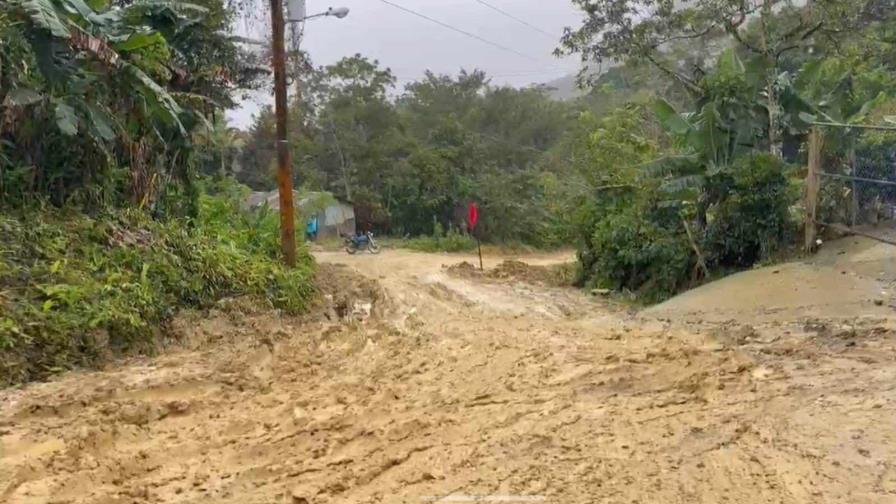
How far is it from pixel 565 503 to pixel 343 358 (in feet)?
15.1

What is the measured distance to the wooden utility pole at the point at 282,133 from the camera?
1238 cm

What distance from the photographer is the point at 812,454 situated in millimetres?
4672

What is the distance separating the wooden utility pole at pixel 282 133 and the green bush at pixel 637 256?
6.06m

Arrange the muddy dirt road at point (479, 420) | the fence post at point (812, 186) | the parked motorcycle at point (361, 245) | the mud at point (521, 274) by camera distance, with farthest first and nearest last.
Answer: the parked motorcycle at point (361, 245) → the mud at point (521, 274) → the fence post at point (812, 186) → the muddy dirt road at point (479, 420)

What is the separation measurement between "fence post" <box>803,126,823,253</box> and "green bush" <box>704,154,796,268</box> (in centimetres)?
41

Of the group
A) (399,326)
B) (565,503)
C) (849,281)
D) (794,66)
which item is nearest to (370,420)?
(565,503)

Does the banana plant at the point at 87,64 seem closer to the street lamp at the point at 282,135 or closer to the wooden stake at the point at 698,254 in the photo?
the street lamp at the point at 282,135

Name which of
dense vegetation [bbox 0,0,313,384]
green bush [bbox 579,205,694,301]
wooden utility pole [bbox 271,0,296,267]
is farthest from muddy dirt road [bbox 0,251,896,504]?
green bush [bbox 579,205,694,301]

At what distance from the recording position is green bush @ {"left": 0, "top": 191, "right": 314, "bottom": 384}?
24.7 ft

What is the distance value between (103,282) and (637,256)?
909 cm

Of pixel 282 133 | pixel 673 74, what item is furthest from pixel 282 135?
pixel 673 74

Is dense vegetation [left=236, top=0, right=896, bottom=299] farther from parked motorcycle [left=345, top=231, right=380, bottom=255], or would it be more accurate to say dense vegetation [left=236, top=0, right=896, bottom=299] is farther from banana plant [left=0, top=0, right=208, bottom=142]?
banana plant [left=0, top=0, right=208, bottom=142]

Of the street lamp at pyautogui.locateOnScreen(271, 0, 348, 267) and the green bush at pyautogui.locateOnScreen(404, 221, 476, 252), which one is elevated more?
the street lamp at pyautogui.locateOnScreen(271, 0, 348, 267)

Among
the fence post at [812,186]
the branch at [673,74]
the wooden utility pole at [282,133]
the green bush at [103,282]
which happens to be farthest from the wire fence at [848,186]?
the wooden utility pole at [282,133]
